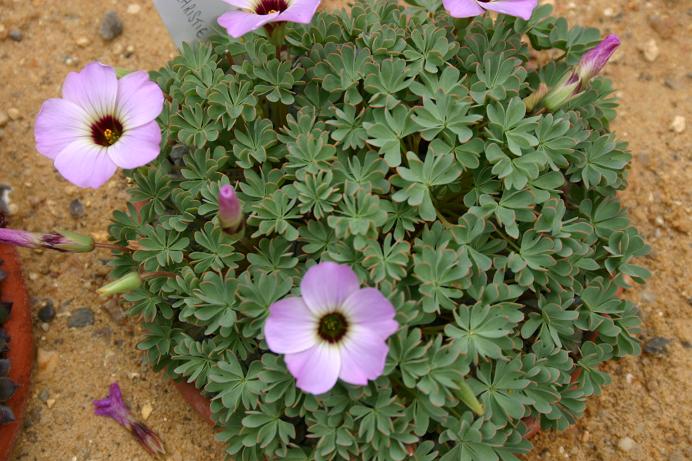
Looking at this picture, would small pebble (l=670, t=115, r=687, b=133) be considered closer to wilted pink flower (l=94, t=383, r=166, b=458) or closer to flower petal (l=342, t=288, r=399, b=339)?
flower petal (l=342, t=288, r=399, b=339)

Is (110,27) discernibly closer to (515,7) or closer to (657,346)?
(515,7)

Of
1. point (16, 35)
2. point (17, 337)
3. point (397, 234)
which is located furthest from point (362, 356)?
point (16, 35)

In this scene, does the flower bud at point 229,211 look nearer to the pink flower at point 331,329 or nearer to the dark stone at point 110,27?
the pink flower at point 331,329

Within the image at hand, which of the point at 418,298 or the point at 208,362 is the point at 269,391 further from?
the point at 418,298

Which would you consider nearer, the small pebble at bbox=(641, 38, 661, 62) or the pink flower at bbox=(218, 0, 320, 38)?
the pink flower at bbox=(218, 0, 320, 38)

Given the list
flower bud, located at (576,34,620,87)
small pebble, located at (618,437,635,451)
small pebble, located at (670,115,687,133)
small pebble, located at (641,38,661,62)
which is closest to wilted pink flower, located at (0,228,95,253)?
flower bud, located at (576,34,620,87)
